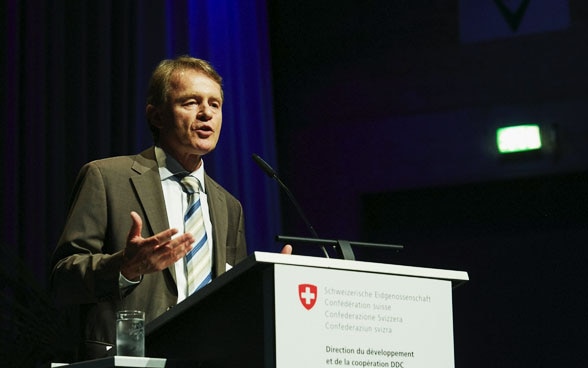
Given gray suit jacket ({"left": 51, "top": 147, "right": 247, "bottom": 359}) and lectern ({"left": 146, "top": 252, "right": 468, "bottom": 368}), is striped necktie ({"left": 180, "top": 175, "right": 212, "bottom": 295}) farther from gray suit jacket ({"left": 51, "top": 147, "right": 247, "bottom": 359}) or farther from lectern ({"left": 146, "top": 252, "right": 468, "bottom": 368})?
lectern ({"left": 146, "top": 252, "right": 468, "bottom": 368})

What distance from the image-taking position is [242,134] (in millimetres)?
5426

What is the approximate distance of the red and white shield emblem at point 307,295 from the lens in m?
1.90

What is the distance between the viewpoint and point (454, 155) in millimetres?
5617

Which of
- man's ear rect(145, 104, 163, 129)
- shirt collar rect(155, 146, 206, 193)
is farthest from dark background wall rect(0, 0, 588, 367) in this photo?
shirt collar rect(155, 146, 206, 193)

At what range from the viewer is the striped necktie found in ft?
8.86

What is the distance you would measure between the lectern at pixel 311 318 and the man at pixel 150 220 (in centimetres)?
15

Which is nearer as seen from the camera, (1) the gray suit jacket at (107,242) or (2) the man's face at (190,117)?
(1) the gray suit jacket at (107,242)

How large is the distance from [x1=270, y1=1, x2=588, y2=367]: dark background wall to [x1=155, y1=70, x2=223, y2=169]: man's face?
9.14ft

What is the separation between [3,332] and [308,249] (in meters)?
2.75

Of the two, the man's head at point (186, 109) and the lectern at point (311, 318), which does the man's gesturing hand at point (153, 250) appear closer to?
the lectern at point (311, 318)


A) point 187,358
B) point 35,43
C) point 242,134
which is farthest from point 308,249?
point 187,358

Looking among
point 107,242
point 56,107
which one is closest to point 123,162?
point 107,242

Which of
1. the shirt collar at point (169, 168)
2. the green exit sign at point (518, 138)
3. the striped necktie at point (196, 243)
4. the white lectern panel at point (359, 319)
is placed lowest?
the white lectern panel at point (359, 319)

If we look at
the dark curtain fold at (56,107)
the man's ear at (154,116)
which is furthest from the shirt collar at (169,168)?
the dark curtain fold at (56,107)
